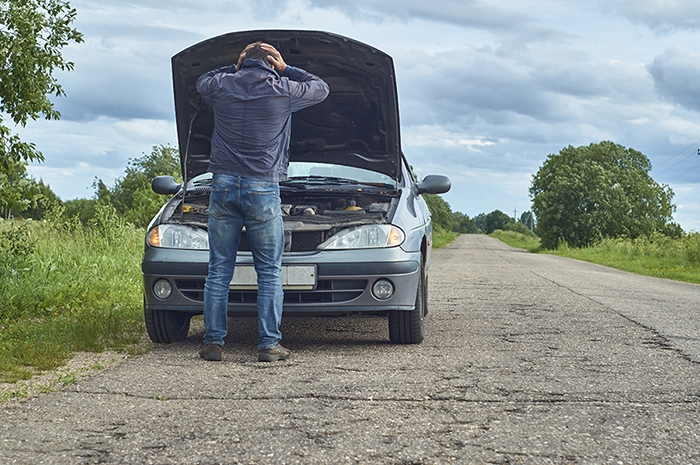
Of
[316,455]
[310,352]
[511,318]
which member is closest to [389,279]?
[310,352]

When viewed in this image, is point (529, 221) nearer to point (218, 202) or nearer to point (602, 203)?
point (602, 203)

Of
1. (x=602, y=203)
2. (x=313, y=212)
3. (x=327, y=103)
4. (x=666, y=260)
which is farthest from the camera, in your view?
(x=602, y=203)

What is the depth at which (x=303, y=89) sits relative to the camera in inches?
160

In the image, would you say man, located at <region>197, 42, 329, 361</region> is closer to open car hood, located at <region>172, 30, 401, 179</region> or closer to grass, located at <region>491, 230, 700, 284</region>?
open car hood, located at <region>172, 30, 401, 179</region>

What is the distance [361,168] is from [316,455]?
3564 mm

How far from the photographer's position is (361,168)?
551 cm

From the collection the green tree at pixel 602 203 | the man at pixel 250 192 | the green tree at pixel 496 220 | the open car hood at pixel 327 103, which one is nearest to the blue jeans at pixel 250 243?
the man at pixel 250 192

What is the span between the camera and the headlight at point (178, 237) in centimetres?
423

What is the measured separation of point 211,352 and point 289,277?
2.31 feet

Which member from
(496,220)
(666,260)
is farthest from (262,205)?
(496,220)

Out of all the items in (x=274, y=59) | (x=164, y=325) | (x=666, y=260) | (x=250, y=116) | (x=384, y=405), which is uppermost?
(x=274, y=59)

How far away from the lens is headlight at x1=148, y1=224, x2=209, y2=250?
13.9ft

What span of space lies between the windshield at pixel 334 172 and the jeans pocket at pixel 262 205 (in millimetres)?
1548

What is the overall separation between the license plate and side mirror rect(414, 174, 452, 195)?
1.81m
